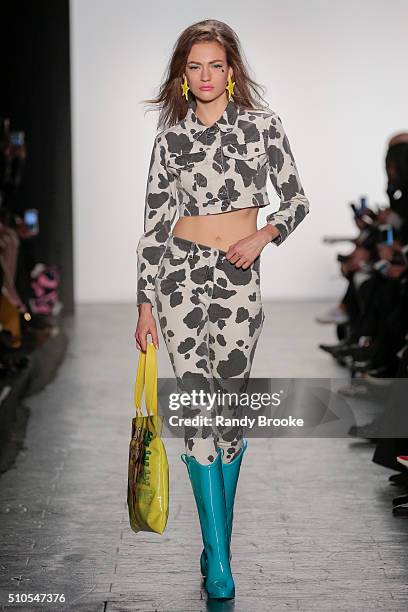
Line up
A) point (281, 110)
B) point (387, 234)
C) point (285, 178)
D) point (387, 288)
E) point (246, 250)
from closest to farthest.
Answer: point (246, 250) → point (285, 178) → point (387, 234) → point (387, 288) → point (281, 110)

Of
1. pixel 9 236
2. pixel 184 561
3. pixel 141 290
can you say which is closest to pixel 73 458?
pixel 184 561

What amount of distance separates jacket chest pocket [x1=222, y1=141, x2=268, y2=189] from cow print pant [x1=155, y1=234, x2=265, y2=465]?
16 cm

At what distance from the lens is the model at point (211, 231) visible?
281 centimetres

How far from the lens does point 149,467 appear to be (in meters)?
2.80

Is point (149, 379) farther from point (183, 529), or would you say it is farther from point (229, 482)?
point (183, 529)

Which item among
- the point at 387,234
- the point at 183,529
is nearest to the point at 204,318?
the point at 183,529

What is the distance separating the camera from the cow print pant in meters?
2.82

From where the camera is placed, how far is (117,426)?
5051 mm

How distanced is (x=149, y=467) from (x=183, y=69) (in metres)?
0.83

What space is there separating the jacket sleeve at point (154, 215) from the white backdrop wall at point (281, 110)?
754 cm

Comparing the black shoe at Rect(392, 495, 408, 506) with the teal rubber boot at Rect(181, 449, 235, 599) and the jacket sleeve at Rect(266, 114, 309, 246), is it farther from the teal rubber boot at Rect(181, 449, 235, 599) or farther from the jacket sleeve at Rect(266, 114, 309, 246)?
the jacket sleeve at Rect(266, 114, 309, 246)

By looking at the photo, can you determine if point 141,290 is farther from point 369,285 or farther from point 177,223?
point 369,285

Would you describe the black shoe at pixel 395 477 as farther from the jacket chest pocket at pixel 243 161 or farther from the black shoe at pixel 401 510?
the jacket chest pocket at pixel 243 161

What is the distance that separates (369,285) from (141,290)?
128 inches
